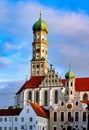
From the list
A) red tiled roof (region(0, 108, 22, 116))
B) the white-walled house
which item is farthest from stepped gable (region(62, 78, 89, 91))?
red tiled roof (region(0, 108, 22, 116))

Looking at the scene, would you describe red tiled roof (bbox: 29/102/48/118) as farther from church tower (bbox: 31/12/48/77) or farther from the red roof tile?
church tower (bbox: 31/12/48/77)

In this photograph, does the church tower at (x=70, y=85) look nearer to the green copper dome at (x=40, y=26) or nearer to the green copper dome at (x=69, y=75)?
the green copper dome at (x=69, y=75)

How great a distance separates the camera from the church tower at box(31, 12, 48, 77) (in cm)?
13138

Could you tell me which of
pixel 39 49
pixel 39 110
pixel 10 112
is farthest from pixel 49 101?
pixel 39 49

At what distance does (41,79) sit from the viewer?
121 meters

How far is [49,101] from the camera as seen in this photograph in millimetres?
116125

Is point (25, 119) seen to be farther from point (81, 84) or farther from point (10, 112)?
point (81, 84)

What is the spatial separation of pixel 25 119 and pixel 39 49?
35.0m

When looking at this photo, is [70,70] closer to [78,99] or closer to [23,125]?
[78,99]

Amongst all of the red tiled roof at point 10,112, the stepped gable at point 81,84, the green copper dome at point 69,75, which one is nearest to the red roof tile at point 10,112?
the red tiled roof at point 10,112

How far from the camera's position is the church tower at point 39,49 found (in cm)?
13138

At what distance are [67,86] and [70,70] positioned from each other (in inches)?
174

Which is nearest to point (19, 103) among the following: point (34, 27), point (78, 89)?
point (78, 89)

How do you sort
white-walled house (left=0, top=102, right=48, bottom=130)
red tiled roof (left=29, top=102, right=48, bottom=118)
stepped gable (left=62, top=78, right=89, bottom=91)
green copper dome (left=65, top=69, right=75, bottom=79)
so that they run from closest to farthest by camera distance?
white-walled house (left=0, top=102, right=48, bottom=130)
red tiled roof (left=29, top=102, right=48, bottom=118)
green copper dome (left=65, top=69, right=75, bottom=79)
stepped gable (left=62, top=78, right=89, bottom=91)
